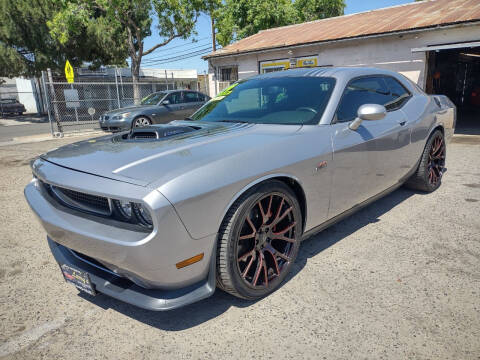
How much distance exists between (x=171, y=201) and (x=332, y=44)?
38.2 ft

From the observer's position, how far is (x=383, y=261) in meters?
2.80

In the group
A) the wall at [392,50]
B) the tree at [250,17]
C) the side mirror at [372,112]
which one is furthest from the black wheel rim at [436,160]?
the tree at [250,17]

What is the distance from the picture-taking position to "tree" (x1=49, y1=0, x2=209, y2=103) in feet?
52.3

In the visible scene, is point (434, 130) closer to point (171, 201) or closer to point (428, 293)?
point (428, 293)

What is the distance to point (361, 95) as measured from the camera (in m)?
3.17

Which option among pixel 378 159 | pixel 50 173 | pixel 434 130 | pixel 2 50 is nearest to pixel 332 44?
pixel 434 130

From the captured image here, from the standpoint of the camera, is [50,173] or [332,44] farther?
[332,44]

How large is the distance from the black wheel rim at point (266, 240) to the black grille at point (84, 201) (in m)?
0.79

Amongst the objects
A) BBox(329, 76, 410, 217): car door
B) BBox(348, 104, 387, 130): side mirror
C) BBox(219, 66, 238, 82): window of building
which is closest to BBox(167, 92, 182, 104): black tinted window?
BBox(219, 66, 238, 82): window of building

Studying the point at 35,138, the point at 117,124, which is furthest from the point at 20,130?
the point at 117,124

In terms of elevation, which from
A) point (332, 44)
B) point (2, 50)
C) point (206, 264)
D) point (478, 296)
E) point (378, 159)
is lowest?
point (478, 296)

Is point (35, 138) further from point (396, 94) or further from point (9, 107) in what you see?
point (9, 107)

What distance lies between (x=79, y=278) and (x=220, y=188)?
3.46ft

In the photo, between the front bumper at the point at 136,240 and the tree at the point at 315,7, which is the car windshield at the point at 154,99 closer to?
the front bumper at the point at 136,240
